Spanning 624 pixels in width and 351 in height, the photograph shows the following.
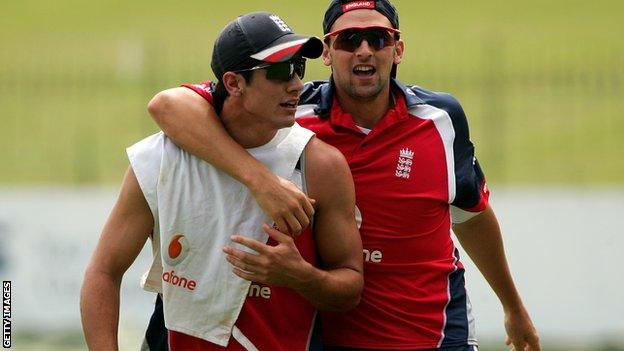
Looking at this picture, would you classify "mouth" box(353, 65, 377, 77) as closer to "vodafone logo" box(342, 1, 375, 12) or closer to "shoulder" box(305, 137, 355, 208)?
"vodafone logo" box(342, 1, 375, 12)

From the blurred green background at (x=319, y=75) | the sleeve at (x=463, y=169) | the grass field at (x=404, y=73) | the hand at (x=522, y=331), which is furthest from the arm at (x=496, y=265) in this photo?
the grass field at (x=404, y=73)

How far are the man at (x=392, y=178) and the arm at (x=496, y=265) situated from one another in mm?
308

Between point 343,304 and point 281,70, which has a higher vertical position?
point 281,70

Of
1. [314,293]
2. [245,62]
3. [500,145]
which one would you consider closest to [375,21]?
[245,62]

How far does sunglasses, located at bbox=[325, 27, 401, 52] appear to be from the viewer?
536cm

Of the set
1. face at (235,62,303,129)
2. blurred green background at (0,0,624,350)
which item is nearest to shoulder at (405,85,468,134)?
face at (235,62,303,129)

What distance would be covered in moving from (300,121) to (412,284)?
0.78 metres

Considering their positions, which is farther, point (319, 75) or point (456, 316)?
point (319, 75)

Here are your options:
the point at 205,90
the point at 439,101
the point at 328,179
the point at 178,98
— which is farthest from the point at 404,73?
the point at 328,179

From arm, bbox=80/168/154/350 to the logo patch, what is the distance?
107 cm

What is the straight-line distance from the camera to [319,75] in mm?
18047

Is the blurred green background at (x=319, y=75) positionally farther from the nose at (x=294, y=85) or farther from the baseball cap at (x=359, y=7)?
the nose at (x=294, y=85)

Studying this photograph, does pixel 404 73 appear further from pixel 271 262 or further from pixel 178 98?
pixel 271 262

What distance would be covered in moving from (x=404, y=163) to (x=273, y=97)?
845mm
